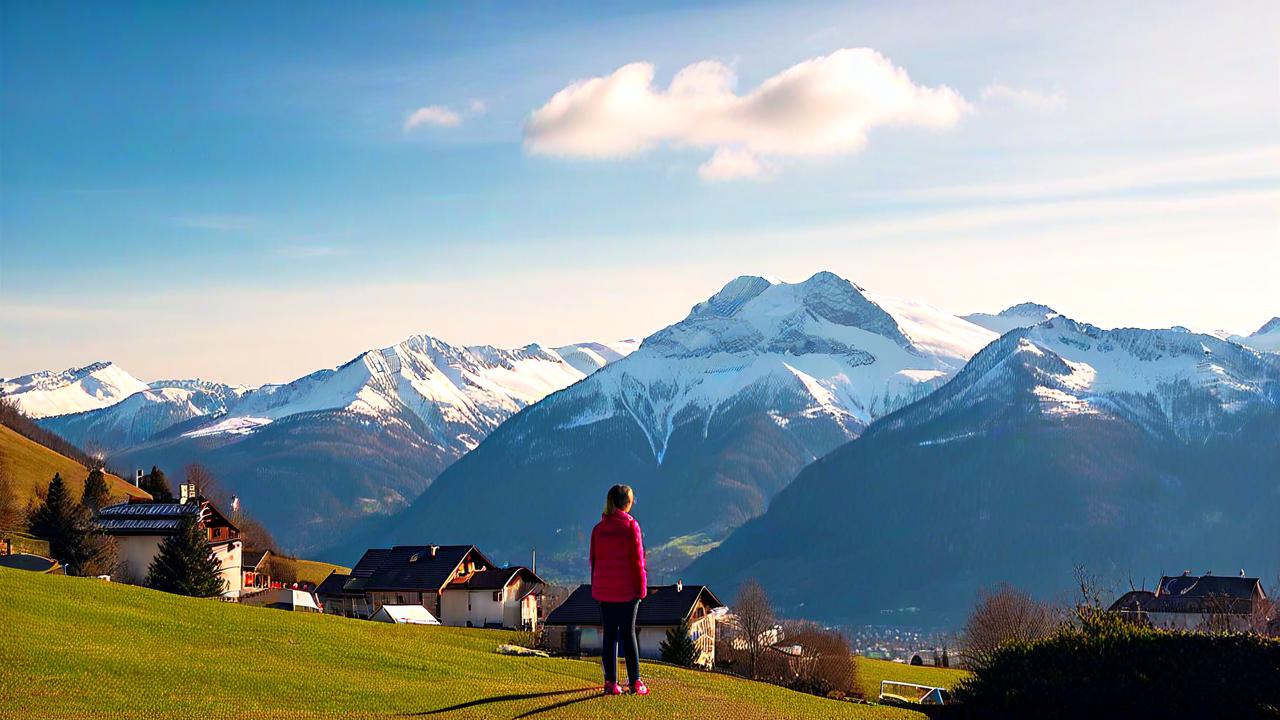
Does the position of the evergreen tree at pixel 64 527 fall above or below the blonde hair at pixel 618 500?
above

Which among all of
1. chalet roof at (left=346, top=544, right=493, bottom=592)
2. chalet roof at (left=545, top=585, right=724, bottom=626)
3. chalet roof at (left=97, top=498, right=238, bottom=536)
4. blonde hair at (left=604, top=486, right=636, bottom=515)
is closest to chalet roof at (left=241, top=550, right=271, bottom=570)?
chalet roof at (left=346, top=544, right=493, bottom=592)

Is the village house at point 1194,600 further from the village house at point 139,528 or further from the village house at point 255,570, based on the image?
the village house at point 139,528

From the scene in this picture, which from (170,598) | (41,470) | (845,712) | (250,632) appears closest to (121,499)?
(41,470)

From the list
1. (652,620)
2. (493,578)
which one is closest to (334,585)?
(493,578)

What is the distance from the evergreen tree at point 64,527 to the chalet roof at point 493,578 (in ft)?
105

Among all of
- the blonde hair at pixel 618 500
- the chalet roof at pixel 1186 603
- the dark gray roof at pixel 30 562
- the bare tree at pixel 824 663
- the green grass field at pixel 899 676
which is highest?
the dark gray roof at pixel 30 562

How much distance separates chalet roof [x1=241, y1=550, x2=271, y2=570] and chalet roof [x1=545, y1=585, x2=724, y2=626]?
54029 millimetres

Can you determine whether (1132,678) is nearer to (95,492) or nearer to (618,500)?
(618,500)

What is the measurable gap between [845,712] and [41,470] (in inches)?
5816

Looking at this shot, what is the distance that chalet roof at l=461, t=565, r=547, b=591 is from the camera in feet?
383

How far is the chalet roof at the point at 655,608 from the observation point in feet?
335

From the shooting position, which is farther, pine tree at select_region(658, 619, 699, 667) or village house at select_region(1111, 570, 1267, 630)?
village house at select_region(1111, 570, 1267, 630)

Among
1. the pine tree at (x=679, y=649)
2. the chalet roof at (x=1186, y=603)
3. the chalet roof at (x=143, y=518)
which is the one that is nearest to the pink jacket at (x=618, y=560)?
the pine tree at (x=679, y=649)

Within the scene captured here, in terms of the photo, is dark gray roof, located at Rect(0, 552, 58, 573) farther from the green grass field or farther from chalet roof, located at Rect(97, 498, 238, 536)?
the green grass field
